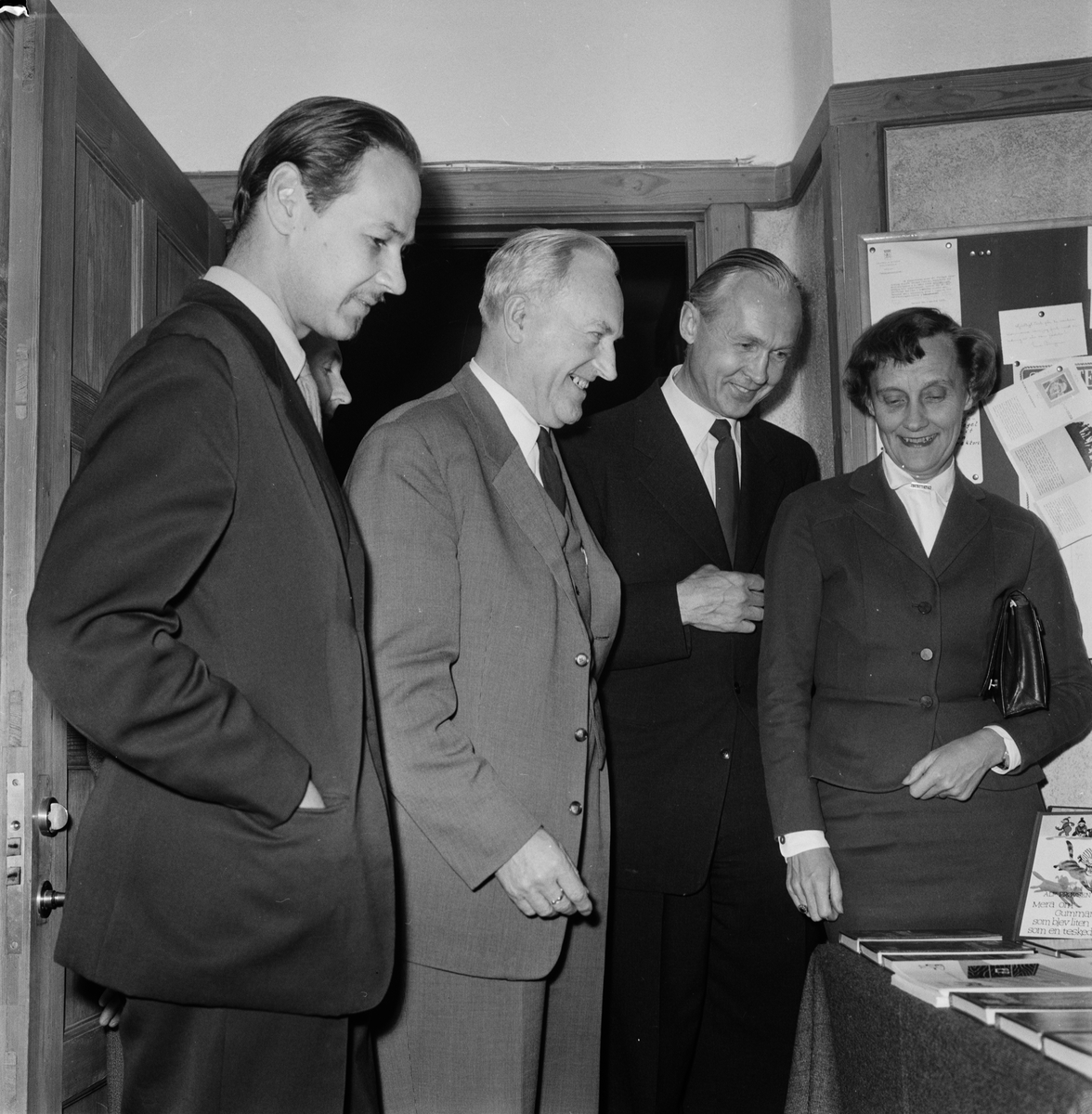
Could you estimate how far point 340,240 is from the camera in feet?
4.91

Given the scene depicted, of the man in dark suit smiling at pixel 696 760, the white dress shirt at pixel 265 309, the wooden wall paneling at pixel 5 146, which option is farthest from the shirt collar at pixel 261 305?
the man in dark suit smiling at pixel 696 760

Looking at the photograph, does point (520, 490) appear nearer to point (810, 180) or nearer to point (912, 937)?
point (912, 937)

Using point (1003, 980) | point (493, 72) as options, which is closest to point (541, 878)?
point (1003, 980)

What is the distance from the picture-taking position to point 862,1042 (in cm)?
160

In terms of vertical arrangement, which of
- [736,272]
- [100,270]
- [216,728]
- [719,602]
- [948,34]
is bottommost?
[216,728]

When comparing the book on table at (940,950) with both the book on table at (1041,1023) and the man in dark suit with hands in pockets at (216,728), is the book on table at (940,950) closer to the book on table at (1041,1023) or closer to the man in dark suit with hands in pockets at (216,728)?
the book on table at (1041,1023)

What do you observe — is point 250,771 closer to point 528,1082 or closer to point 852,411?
point 528,1082

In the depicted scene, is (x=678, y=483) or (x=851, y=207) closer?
(x=678, y=483)

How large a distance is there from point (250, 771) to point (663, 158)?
96.3 inches

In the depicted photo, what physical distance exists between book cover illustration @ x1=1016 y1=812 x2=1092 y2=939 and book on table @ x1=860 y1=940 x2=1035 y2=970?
33 centimetres

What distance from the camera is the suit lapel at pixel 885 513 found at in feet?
7.09

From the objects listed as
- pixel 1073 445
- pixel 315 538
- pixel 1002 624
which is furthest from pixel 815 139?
pixel 315 538

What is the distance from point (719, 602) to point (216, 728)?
4.32 feet

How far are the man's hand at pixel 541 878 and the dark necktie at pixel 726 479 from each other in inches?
39.3
